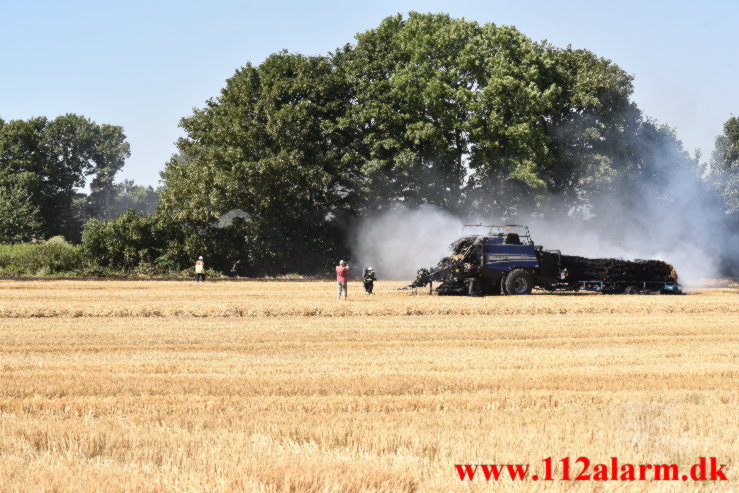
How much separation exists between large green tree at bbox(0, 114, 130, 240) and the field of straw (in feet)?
190

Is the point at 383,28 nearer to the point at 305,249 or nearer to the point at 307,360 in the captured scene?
the point at 305,249

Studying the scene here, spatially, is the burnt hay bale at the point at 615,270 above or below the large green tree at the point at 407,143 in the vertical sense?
below

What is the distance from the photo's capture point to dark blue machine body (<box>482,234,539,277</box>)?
3189 cm

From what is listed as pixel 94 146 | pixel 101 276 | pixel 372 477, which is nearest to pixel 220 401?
pixel 372 477

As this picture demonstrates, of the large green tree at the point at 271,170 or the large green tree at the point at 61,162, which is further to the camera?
the large green tree at the point at 61,162

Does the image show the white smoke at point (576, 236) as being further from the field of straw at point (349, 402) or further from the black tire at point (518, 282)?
the field of straw at point (349, 402)

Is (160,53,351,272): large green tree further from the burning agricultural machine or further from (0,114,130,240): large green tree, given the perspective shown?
(0,114,130,240): large green tree

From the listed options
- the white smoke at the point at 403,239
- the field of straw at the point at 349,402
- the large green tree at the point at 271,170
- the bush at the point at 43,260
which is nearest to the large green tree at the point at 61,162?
the bush at the point at 43,260

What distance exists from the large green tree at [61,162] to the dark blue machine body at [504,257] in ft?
158

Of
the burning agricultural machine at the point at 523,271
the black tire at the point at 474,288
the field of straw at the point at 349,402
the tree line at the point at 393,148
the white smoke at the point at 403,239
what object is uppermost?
the tree line at the point at 393,148

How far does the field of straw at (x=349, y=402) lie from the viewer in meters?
6.38

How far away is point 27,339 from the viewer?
1667cm

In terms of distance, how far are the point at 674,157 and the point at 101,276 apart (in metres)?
37.9

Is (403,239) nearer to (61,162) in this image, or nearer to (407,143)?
(407,143)
